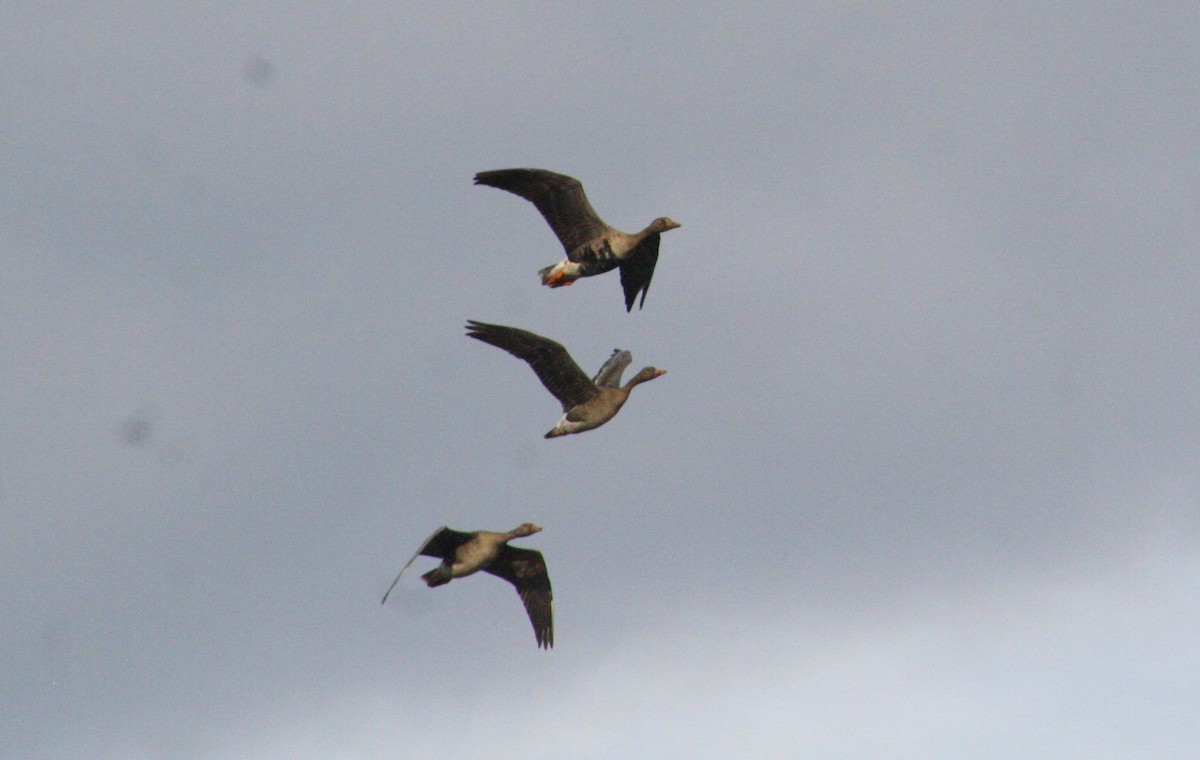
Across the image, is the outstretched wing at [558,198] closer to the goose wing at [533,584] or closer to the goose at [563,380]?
the goose at [563,380]

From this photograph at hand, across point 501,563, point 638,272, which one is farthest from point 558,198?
point 501,563

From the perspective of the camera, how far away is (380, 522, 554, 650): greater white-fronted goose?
124 feet

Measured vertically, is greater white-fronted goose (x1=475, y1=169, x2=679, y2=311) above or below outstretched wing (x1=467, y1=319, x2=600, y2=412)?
above

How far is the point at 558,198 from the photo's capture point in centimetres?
3884

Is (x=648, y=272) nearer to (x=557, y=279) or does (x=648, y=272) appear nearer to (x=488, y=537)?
(x=557, y=279)

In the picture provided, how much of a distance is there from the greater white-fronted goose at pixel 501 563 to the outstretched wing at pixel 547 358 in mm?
2842

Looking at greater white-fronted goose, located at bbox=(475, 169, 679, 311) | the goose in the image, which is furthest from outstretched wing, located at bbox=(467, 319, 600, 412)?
greater white-fronted goose, located at bbox=(475, 169, 679, 311)

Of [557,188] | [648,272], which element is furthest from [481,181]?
[648,272]

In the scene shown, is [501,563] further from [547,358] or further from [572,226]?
[572,226]

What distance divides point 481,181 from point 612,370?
5.95 metres

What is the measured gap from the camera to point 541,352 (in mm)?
38250

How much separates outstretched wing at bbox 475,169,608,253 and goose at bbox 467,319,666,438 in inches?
89.4

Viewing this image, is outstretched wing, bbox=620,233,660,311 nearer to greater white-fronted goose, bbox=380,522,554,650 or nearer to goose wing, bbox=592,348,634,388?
goose wing, bbox=592,348,634,388

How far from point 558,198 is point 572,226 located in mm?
662
